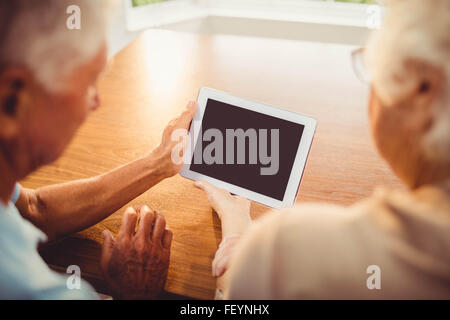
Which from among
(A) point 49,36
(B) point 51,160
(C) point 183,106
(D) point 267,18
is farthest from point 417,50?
(D) point 267,18

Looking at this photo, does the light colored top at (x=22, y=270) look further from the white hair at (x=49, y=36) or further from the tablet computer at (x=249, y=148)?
the tablet computer at (x=249, y=148)

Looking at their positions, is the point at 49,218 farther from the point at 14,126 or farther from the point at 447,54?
the point at 447,54

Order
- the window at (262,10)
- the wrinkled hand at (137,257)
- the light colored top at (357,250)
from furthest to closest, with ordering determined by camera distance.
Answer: the window at (262,10) < the wrinkled hand at (137,257) < the light colored top at (357,250)

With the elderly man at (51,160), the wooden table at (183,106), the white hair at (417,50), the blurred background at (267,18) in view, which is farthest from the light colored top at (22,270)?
the blurred background at (267,18)

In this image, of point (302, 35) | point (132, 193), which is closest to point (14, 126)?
point (132, 193)

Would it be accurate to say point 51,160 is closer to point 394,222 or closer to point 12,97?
point 12,97

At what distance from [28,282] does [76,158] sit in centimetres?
51

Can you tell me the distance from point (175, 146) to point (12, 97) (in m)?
0.48

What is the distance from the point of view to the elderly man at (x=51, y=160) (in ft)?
1.73

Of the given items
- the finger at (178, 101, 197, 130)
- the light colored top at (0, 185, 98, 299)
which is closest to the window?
the finger at (178, 101, 197, 130)

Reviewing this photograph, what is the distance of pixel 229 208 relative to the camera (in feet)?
2.88

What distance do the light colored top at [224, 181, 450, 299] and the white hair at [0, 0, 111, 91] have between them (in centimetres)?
41

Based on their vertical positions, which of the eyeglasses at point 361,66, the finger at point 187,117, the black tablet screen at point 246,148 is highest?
the eyeglasses at point 361,66

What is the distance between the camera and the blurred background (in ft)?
9.07
